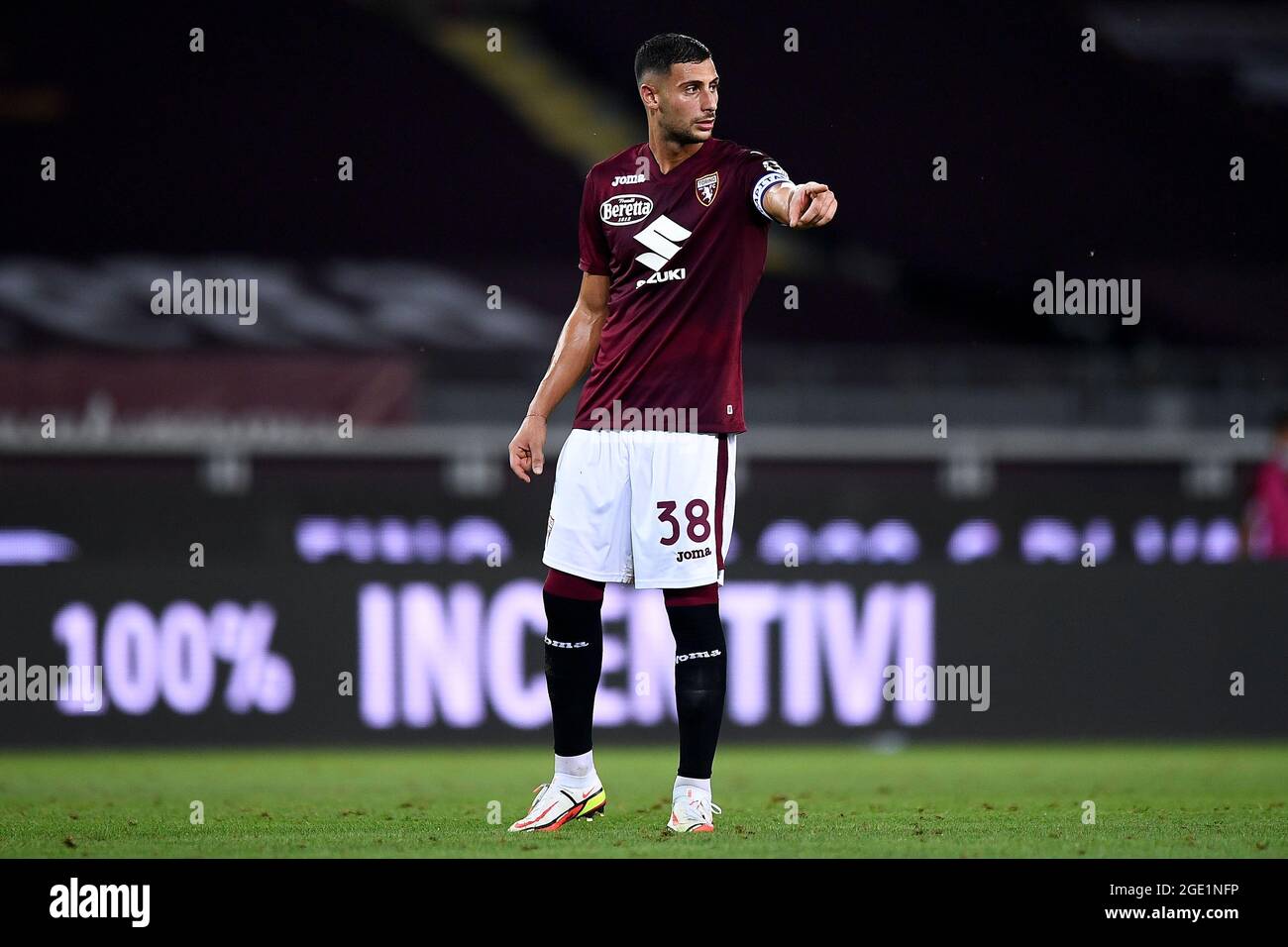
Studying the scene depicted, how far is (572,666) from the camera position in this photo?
16.3ft

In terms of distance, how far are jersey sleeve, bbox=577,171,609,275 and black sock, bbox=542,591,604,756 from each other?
954 mm

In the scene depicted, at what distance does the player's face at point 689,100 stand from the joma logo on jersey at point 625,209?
0.20 m

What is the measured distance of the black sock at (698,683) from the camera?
479cm

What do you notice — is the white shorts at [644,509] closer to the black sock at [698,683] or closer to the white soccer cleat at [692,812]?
the black sock at [698,683]

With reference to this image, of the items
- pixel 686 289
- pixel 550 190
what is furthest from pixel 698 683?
pixel 550 190

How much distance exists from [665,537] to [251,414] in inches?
467

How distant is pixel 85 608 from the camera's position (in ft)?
28.5

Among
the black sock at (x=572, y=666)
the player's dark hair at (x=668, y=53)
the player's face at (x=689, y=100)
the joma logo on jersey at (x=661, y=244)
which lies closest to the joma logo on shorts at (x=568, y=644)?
the black sock at (x=572, y=666)

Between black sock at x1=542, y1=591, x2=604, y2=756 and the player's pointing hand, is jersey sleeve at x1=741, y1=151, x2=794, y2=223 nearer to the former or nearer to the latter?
the player's pointing hand

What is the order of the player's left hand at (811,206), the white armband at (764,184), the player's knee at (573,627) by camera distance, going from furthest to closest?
the player's knee at (573,627) < the white armband at (764,184) < the player's left hand at (811,206)

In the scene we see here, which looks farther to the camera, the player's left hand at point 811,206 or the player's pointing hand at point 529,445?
the player's pointing hand at point 529,445

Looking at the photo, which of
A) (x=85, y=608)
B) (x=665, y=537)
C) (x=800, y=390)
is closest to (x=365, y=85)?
(x=800, y=390)

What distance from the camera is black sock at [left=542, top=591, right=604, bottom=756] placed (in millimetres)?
4930

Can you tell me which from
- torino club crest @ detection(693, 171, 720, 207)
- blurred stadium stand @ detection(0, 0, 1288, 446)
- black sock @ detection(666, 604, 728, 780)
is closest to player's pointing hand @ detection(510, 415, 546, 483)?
black sock @ detection(666, 604, 728, 780)
